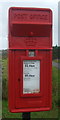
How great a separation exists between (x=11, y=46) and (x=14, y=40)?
3.5 inches

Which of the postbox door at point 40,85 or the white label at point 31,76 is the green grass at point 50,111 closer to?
the postbox door at point 40,85

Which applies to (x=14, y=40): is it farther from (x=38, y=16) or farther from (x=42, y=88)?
(x=42, y=88)

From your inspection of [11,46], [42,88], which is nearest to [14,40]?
[11,46]

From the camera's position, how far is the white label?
3168 millimetres

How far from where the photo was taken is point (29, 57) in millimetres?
3150

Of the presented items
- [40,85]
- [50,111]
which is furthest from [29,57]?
[50,111]

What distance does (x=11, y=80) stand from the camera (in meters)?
3.17

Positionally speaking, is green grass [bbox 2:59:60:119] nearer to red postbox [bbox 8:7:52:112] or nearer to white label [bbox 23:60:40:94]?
red postbox [bbox 8:7:52:112]

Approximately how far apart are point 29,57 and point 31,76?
0.26 metres

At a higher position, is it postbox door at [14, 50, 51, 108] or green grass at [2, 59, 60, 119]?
postbox door at [14, 50, 51, 108]

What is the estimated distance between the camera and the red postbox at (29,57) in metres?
3.10

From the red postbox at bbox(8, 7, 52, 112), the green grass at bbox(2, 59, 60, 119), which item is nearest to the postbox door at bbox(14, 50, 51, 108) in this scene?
the red postbox at bbox(8, 7, 52, 112)

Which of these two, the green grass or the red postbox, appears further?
the green grass

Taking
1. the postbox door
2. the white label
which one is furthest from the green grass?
the white label
